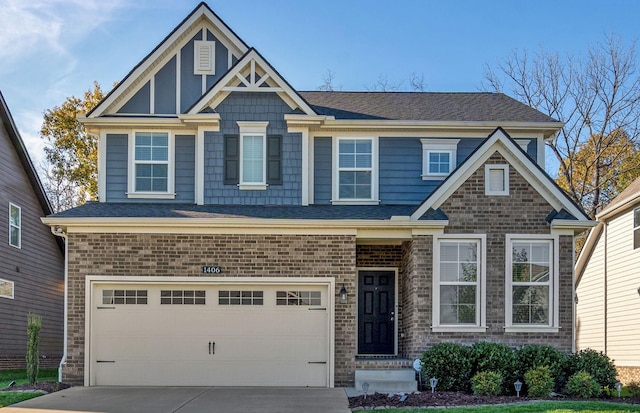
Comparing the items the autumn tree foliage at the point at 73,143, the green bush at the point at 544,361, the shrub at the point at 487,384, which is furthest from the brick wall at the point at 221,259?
the autumn tree foliage at the point at 73,143

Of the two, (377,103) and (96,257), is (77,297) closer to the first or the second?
(96,257)

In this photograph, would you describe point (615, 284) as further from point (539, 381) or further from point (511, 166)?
point (539, 381)

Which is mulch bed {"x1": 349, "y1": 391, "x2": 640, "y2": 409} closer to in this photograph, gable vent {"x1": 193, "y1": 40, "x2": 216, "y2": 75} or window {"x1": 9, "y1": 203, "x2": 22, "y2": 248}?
gable vent {"x1": 193, "y1": 40, "x2": 216, "y2": 75}

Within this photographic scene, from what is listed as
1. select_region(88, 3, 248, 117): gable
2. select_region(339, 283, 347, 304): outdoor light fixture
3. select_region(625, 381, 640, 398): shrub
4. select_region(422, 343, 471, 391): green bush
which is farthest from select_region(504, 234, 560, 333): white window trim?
select_region(88, 3, 248, 117): gable

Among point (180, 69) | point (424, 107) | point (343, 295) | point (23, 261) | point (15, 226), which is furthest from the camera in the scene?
point (23, 261)

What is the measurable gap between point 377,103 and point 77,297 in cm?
836

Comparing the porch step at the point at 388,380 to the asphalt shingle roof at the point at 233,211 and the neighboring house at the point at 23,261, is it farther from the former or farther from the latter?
the neighboring house at the point at 23,261

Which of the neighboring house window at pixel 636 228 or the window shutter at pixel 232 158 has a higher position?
the window shutter at pixel 232 158

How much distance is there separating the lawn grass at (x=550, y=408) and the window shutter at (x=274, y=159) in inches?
253

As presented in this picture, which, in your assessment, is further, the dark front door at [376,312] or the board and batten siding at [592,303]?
the board and batten siding at [592,303]

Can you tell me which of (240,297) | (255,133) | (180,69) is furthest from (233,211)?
(180,69)

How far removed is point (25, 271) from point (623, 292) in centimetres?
1615

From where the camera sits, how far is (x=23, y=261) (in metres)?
19.3

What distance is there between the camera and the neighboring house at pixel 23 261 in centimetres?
1814
